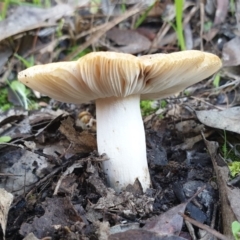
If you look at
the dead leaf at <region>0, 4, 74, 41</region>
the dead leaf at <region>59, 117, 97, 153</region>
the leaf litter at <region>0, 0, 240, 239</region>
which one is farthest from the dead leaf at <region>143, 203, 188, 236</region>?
the dead leaf at <region>0, 4, 74, 41</region>

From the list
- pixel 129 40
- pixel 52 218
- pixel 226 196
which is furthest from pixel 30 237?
pixel 129 40

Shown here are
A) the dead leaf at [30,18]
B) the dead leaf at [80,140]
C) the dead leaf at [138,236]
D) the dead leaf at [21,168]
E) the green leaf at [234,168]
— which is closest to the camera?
the dead leaf at [138,236]

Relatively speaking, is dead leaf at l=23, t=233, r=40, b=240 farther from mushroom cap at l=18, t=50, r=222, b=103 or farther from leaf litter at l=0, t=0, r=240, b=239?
mushroom cap at l=18, t=50, r=222, b=103

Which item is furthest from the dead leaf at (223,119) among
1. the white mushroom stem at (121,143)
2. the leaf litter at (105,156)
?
the white mushroom stem at (121,143)

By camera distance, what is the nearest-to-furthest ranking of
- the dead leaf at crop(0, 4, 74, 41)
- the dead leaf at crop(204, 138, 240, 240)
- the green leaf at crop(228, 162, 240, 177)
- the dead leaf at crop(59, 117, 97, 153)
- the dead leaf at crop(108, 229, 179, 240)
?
the dead leaf at crop(108, 229, 179, 240) → the dead leaf at crop(204, 138, 240, 240) → the green leaf at crop(228, 162, 240, 177) → the dead leaf at crop(59, 117, 97, 153) → the dead leaf at crop(0, 4, 74, 41)

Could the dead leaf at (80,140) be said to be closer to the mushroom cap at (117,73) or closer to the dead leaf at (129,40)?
the mushroom cap at (117,73)
